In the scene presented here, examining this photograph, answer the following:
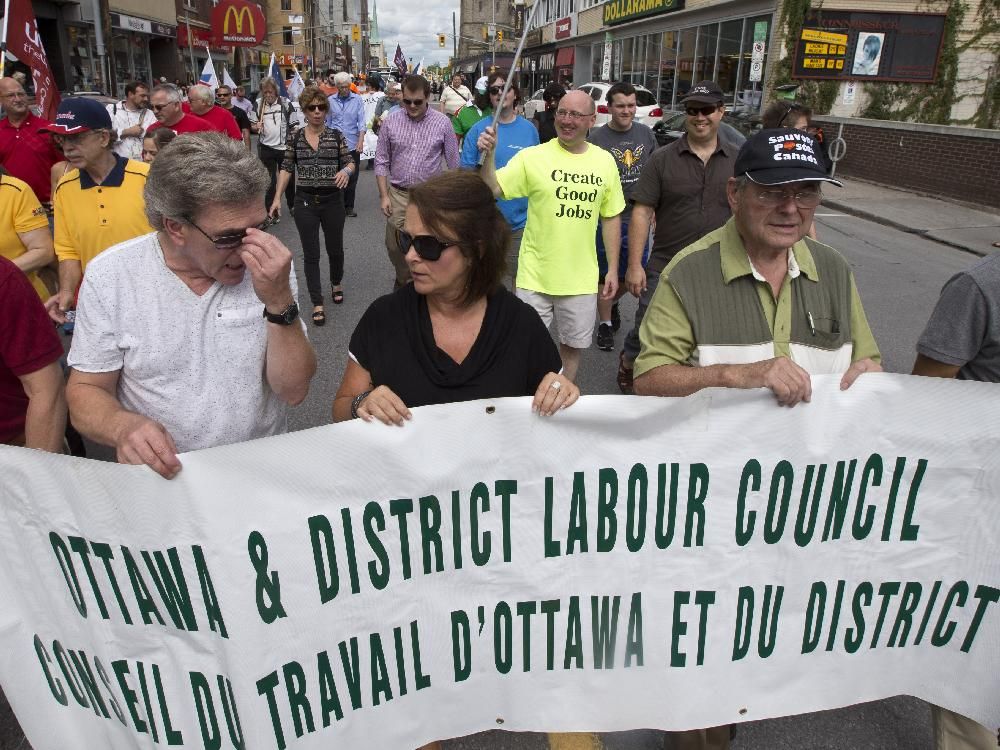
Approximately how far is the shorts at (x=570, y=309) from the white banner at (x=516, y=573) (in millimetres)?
2480

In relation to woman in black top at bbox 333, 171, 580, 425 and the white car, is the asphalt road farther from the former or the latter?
the white car

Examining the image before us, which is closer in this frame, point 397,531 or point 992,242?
point 397,531

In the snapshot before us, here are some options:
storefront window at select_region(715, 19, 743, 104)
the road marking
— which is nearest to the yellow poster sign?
storefront window at select_region(715, 19, 743, 104)

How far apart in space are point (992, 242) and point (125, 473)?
40.8 feet

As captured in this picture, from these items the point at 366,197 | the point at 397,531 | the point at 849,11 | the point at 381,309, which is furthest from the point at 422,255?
the point at 849,11

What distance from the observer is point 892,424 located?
79.0 inches

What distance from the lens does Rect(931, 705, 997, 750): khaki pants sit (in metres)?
2.21

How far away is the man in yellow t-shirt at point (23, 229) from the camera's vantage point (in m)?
3.55

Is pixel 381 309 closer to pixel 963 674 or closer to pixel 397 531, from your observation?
pixel 397 531

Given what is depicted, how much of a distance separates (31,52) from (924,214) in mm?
13045

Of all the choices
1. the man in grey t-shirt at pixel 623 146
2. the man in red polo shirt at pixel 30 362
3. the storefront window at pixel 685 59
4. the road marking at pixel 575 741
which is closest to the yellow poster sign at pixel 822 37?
the storefront window at pixel 685 59

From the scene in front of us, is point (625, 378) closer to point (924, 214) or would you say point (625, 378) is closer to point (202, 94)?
point (202, 94)

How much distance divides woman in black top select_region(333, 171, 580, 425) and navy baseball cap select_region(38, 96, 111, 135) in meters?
2.47

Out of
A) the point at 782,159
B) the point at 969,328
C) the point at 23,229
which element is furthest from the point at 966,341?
the point at 23,229
